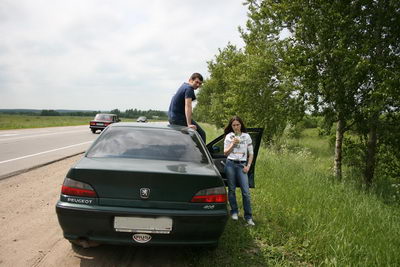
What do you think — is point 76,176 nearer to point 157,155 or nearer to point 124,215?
point 124,215

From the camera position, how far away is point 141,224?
2.78m

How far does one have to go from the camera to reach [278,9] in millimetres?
11352

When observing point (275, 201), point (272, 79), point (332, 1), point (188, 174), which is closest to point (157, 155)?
point (188, 174)

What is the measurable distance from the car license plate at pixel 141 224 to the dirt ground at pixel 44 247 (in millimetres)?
567

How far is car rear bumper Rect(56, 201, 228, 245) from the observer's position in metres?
2.76

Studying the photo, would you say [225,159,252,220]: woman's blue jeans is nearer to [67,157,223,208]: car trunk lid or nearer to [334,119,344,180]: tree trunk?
[67,157,223,208]: car trunk lid

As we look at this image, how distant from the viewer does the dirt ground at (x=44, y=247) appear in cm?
313

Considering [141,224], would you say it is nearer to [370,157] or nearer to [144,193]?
[144,193]

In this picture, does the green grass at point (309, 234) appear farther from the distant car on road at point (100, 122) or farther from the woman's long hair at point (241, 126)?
the distant car on road at point (100, 122)

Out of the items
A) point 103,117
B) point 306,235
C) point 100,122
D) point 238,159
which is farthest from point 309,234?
point 103,117

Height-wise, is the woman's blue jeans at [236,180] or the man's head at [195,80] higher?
the man's head at [195,80]

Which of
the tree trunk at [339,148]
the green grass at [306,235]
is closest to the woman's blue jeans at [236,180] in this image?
the green grass at [306,235]

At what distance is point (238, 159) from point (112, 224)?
7.44ft

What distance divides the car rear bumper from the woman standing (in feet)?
5.60
